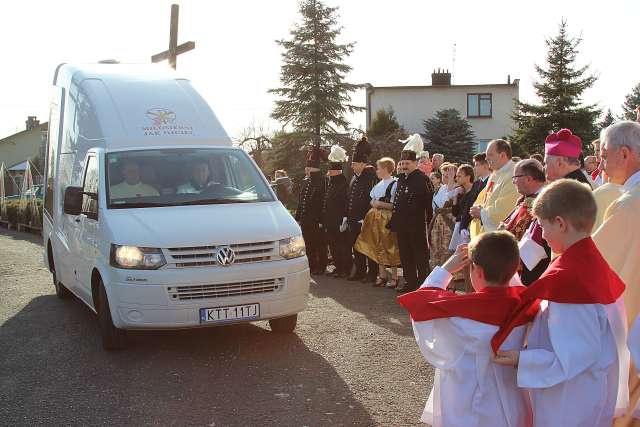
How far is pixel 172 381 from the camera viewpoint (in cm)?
630

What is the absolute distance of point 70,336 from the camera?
8.29 m

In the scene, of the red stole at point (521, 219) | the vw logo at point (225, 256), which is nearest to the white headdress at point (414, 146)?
the vw logo at point (225, 256)

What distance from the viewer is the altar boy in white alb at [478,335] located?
3.36 meters

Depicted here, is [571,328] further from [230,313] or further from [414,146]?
[414,146]

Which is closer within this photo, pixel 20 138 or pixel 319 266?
pixel 319 266

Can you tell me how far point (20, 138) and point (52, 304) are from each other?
7476 cm

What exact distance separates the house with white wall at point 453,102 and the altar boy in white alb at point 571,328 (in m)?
51.7

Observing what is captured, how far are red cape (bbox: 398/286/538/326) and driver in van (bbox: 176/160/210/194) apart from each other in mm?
4907

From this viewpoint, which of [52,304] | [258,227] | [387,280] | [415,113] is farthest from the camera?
[415,113]

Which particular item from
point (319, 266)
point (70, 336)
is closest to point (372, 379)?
point (70, 336)

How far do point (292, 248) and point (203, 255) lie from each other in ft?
3.18

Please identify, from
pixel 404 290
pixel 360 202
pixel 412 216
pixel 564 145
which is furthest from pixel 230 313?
pixel 360 202

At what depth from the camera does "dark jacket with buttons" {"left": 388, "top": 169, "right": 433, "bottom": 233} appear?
35.0 ft

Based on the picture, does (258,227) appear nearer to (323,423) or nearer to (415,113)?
(323,423)
